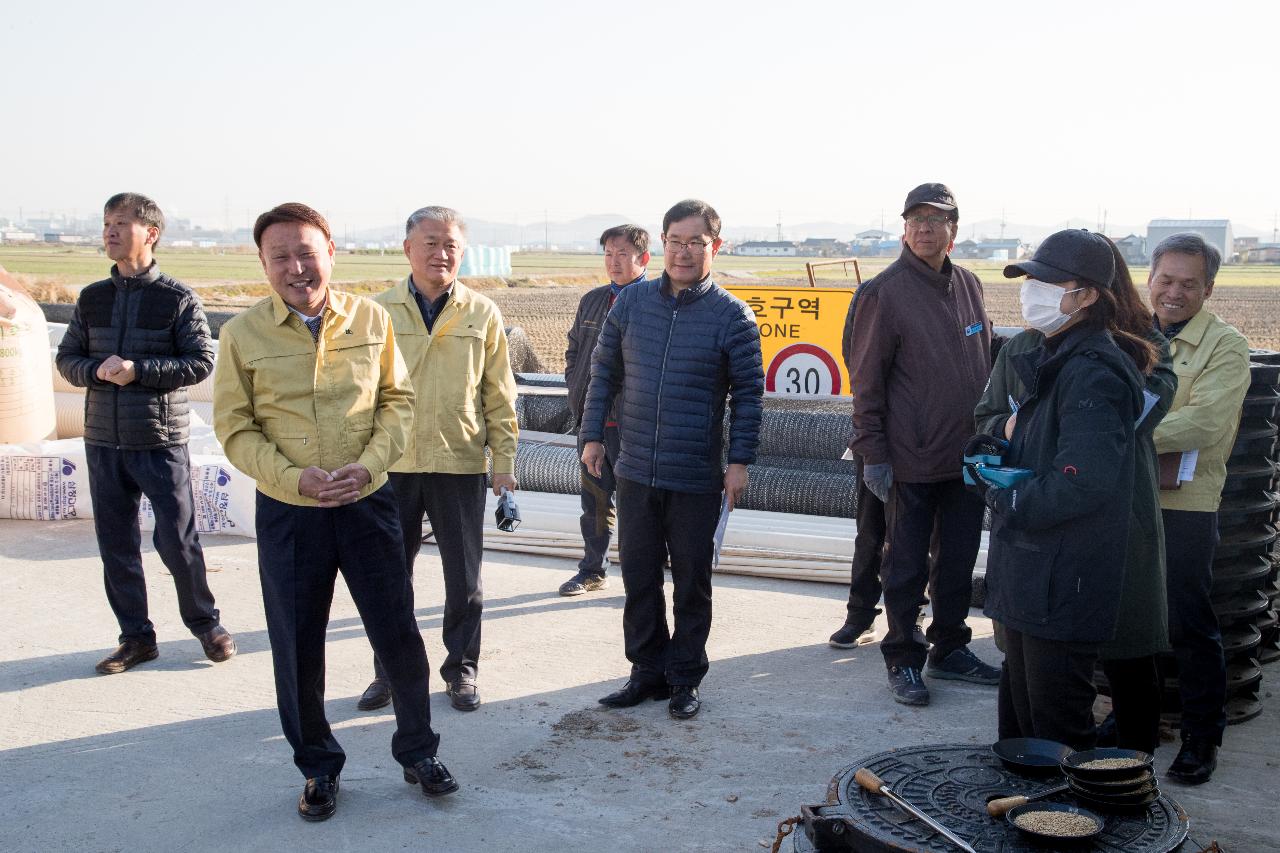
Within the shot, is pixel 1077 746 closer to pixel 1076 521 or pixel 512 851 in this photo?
pixel 1076 521

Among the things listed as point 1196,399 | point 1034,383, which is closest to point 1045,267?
point 1034,383

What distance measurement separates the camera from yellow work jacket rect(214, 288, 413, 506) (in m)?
3.53

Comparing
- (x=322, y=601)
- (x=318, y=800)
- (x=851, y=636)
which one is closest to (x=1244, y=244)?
(x=851, y=636)

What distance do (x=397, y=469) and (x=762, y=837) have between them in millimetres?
1930

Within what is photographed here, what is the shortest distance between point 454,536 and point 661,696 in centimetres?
106

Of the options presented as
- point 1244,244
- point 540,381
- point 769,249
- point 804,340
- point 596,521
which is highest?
point 1244,244

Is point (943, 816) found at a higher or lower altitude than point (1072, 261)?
lower

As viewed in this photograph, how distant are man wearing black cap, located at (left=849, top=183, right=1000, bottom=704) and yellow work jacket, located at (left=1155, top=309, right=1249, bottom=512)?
0.87 m

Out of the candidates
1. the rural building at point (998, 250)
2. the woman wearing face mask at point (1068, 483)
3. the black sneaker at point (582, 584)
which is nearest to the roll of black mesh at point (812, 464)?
the black sneaker at point (582, 584)

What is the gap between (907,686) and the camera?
468cm

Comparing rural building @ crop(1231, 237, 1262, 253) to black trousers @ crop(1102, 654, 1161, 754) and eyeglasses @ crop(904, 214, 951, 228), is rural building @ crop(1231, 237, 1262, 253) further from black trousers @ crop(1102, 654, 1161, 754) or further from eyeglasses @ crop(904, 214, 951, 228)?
black trousers @ crop(1102, 654, 1161, 754)

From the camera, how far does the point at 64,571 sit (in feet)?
21.0

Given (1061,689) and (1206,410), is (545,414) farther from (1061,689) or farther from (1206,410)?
(1061,689)

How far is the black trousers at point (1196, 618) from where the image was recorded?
389cm
